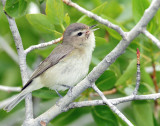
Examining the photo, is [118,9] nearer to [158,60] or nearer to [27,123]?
[158,60]

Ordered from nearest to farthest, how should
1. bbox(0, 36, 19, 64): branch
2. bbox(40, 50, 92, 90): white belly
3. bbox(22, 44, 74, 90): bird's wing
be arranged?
bbox(40, 50, 92, 90): white belly, bbox(22, 44, 74, 90): bird's wing, bbox(0, 36, 19, 64): branch

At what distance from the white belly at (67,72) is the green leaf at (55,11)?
0.57 meters

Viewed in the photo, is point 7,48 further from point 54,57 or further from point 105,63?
point 105,63

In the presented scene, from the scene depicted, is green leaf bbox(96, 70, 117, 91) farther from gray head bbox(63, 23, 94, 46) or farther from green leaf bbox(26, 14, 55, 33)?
green leaf bbox(26, 14, 55, 33)

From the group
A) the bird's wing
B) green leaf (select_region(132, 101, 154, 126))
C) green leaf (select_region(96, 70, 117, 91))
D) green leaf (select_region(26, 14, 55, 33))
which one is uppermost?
green leaf (select_region(26, 14, 55, 33))

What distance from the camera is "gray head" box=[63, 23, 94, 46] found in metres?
4.61

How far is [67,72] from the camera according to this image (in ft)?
14.8

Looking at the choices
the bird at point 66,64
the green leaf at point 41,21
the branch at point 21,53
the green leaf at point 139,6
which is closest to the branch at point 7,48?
the bird at point 66,64

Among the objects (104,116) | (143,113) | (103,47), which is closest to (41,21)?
(103,47)

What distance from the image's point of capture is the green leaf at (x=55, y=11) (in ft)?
13.5

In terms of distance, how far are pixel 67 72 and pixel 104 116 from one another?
82 centimetres

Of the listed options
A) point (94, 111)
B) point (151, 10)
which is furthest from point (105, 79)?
point (151, 10)

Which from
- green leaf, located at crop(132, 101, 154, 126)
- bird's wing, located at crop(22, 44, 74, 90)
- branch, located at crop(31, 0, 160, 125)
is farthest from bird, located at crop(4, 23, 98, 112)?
green leaf, located at crop(132, 101, 154, 126)

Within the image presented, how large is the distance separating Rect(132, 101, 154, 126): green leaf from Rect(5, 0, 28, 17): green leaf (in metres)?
2.10
